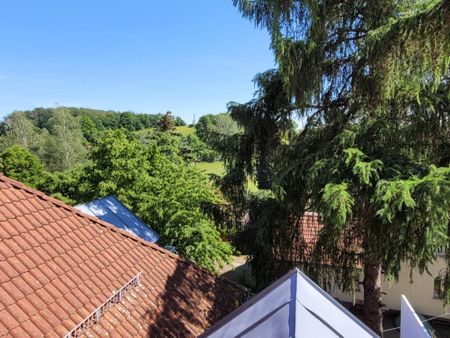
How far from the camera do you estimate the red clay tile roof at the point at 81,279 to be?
11.8ft

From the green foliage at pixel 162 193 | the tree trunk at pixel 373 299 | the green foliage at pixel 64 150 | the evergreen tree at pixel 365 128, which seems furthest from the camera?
the green foliage at pixel 64 150

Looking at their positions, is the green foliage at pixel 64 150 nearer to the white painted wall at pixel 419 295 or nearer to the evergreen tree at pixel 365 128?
the white painted wall at pixel 419 295

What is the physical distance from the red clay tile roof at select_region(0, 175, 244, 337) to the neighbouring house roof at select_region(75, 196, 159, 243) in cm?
228

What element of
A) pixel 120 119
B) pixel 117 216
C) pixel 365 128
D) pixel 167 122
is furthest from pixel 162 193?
pixel 120 119

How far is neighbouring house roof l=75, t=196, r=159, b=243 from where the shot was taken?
8508mm

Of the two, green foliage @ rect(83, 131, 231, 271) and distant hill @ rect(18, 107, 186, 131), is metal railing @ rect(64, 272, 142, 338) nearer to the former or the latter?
green foliage @ rect(83, 131, 231, 271)

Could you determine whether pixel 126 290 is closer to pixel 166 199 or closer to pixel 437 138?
pixel 437 138

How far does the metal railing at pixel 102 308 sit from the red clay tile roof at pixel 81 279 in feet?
0.18

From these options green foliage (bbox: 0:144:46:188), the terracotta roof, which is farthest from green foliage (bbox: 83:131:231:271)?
green foliage (bbox: 0:144:46:188)

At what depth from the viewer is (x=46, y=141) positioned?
44000 millimetres

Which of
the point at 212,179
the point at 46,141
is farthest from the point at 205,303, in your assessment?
the point at 46,141

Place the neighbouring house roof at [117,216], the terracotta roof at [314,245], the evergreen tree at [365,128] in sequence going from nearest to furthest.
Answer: the evergreen tree at [365,128] → the terracotta roof at [314,245] → the neighbouring house roof at [117,216]

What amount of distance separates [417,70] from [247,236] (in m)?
5.18

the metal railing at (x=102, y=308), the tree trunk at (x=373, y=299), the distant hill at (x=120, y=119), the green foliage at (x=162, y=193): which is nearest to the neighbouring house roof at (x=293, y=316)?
the metal railing at (x=102, y=308)
